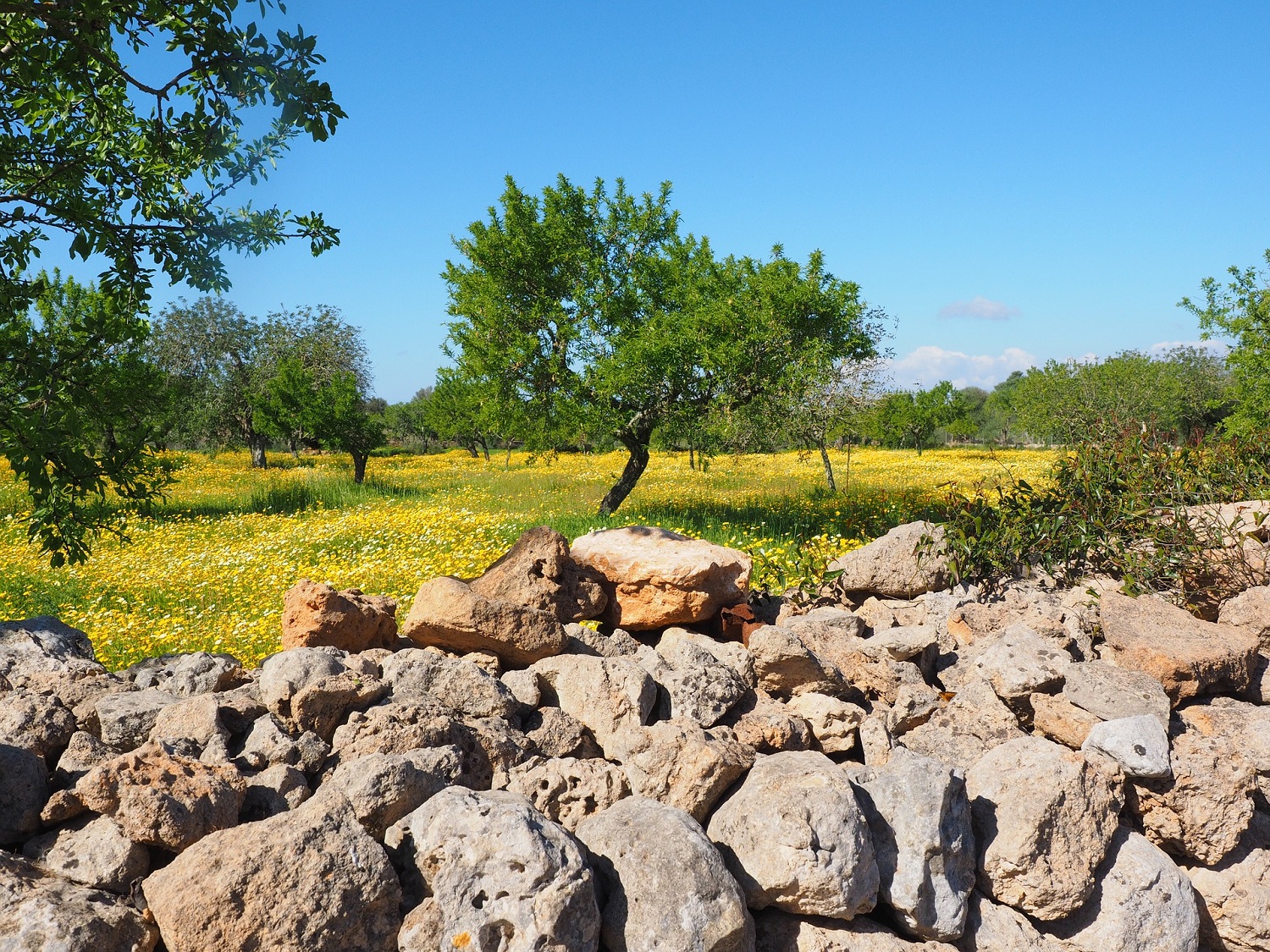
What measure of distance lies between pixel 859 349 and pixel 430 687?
45.0 feet

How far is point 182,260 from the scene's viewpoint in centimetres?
776

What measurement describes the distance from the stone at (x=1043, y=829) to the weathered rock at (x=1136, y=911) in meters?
0.12

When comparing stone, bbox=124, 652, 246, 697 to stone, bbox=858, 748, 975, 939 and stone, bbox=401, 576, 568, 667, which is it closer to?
stone, bbox=401, 576, 568, 667

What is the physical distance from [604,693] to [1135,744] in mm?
3222

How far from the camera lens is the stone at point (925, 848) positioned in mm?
4098

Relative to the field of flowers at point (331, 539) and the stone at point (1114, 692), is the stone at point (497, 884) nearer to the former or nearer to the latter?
the stone at point (1114, 692)

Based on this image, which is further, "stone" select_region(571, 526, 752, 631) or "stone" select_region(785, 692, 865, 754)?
"stone" select_region(571, 526, 752, 631)

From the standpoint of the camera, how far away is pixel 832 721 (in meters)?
5.36

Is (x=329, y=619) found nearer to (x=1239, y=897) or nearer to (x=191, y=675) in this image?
(x=191, y=675)

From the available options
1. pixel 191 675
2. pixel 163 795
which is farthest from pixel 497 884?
pixel 191 675

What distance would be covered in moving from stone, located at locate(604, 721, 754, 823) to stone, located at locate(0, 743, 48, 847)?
3054mm

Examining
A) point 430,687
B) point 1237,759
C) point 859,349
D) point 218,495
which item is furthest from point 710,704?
point 218,495

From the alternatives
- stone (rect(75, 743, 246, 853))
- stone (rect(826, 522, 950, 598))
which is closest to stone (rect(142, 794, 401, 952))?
stone (rect(75, 743, 246, 853))

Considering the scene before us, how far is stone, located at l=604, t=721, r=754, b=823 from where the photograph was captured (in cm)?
446
